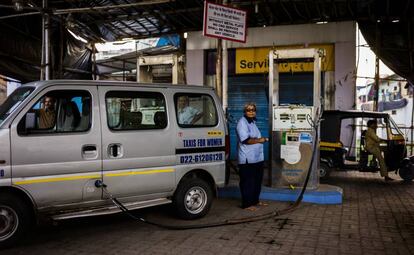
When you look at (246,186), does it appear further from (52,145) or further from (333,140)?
(333,140)

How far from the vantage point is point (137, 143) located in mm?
5734

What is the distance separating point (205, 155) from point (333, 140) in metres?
5.74

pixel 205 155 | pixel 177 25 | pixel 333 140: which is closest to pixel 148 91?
pixel 205 155

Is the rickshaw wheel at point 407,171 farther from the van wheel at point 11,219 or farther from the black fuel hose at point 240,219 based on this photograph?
the van wheel at point 11,219

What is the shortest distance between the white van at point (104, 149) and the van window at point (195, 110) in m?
0.02

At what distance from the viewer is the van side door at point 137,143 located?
553cm

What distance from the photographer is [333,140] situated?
439 inches

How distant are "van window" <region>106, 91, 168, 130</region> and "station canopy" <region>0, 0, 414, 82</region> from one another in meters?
5.17

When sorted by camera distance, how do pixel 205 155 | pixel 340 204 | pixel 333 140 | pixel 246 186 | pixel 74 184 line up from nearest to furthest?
pixel 74 184, pixel 205 155, pixel 246 186, pixel 340 204, pixel 333 140

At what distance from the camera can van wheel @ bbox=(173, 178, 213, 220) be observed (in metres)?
6.23

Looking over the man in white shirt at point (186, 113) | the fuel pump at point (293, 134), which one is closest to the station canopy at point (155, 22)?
the fuel pump at point (293, 134)

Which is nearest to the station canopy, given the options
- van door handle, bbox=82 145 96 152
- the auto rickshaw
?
the auto rickshaw

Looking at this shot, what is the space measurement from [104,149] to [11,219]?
1.33 meters

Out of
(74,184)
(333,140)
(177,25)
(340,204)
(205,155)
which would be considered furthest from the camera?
(177,25)
